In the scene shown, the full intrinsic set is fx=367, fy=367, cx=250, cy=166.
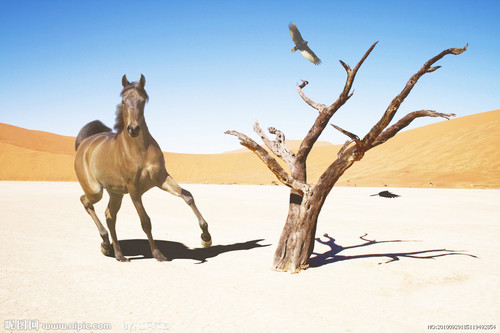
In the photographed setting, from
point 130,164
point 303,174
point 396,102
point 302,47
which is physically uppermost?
point 302,47

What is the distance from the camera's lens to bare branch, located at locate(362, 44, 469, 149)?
5.25 metres

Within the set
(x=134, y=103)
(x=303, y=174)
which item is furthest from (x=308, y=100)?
(x=134, y=103)

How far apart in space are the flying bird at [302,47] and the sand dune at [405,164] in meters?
25.3

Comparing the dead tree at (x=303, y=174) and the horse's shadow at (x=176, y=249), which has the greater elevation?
the dead tree at (x=303, y=174)

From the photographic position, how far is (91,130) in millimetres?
8148

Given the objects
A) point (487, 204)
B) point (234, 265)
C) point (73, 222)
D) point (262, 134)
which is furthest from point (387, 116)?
point (487, 204)

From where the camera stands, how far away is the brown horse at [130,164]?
591 cm

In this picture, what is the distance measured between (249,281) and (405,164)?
1634 inches

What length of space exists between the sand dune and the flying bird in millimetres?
25311

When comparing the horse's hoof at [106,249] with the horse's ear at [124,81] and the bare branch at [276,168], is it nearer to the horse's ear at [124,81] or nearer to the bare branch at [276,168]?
the horse's ear at [124,81]

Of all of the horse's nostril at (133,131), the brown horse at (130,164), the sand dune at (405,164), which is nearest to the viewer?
the horse's nostril at (133,131)

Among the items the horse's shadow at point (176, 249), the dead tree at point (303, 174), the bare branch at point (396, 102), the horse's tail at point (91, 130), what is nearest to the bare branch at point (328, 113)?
the dead tree at point (303, 174)

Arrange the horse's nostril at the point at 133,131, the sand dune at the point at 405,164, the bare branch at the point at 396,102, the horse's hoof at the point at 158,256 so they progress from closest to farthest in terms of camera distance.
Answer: the bare branch at the point at 396,102
the horse's nostril at the point at 133,131
the horse's hoof at the point at 158,256
the sand dune at the point at 405,164

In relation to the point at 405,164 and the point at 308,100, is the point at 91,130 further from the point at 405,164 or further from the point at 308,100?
the point at 405,164
